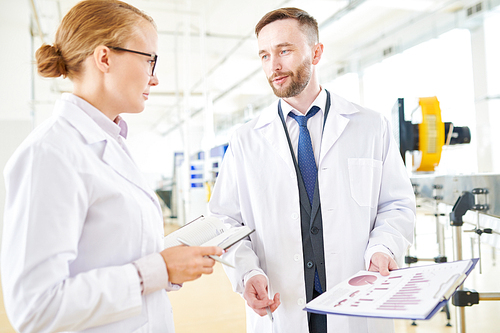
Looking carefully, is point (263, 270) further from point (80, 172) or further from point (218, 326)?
point (218, 326)

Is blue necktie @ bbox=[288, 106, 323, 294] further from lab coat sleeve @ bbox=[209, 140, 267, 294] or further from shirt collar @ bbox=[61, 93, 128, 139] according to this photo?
shirt collar @ bbox=[61, 93, 128, 139]

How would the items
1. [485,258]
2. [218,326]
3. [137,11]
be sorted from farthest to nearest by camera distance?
[485,258], [218,326], [137,11]

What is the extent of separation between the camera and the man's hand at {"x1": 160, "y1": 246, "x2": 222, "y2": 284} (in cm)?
88

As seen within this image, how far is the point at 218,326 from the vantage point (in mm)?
3225

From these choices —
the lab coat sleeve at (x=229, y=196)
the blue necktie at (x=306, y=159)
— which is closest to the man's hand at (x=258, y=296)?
the lab coat sleeve at (x=229, y=196)

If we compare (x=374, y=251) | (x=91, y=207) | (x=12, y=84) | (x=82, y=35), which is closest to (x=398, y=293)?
(x=374, y=251)

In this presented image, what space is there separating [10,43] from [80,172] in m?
6.76

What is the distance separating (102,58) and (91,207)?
1.31 feet

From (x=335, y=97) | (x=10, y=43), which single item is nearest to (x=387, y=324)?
(x=335, y=97)

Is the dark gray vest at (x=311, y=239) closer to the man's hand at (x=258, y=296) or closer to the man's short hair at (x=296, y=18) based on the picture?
the man's hand at (x=258, y=296)

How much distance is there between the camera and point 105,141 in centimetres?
97

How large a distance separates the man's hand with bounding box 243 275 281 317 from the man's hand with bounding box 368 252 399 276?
0.36 metres

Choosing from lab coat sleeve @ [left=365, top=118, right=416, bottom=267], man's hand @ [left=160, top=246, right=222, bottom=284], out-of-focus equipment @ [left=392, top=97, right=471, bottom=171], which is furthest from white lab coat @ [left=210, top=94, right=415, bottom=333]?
out-of-focus equipment @ [left=392, top=97, right=471, bottom=171]

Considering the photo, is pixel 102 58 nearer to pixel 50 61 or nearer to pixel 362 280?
pixel 50 61
